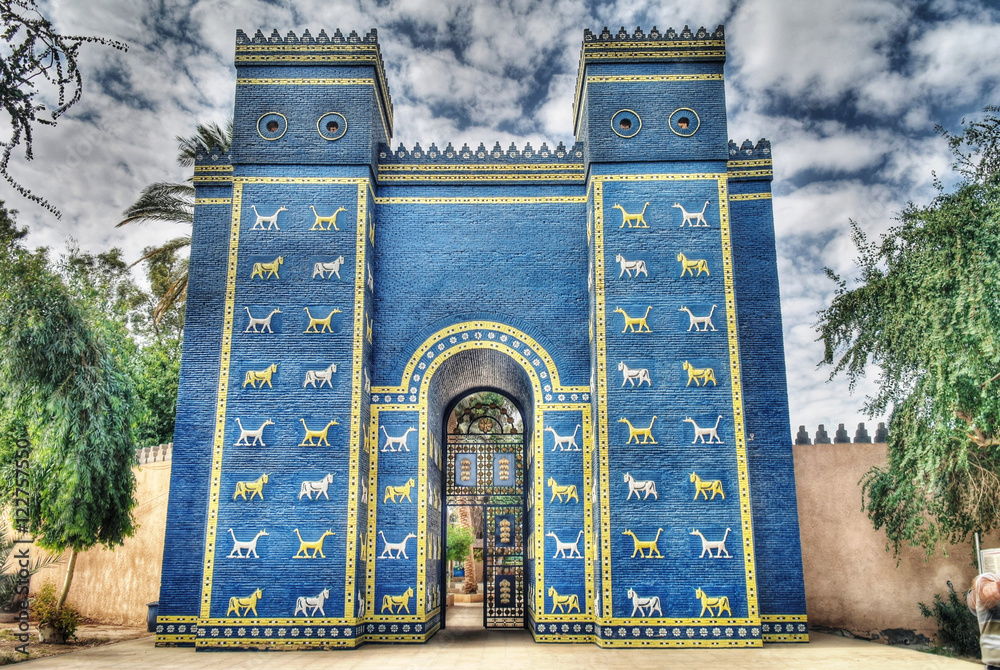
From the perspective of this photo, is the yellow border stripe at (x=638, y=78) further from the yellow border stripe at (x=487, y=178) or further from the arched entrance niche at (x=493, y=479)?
the arched entrance niche at (x=493, y=479)

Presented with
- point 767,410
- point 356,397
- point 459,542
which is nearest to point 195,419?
point 356,397

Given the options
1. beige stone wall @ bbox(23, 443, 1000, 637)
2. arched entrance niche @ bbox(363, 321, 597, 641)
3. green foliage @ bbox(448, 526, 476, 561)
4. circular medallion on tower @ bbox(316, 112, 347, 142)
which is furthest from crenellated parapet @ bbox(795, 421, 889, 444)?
green foliage @ bbox(448, 526, 476, 561)

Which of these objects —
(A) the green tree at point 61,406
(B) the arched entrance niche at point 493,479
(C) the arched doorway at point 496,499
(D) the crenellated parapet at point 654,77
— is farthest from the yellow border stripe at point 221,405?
(D) the crenellated parapet at point 654,77

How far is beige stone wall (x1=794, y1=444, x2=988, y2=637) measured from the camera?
13461mm

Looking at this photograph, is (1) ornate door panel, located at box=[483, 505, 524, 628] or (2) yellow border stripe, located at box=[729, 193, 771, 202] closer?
(2) yellow border stripe, located at box=[729, 193, 771, 202]

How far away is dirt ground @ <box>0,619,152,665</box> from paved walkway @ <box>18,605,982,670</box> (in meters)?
0.38

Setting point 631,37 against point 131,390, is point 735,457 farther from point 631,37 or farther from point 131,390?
point 131,390

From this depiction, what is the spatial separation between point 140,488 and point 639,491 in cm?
1056

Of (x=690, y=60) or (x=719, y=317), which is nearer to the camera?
(x=719, y=317)

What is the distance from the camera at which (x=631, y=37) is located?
13617 millimetres

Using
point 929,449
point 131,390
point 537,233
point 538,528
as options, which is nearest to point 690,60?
point 537,233

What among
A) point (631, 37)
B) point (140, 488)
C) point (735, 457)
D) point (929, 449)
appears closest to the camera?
point (929, 449)

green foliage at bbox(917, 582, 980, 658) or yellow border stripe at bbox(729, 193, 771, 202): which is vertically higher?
yellow border stripe at bbox(729, 193, 771, 202)

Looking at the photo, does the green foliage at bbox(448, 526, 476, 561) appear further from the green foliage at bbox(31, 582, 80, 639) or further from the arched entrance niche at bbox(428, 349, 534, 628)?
the green foliage at bbox(31, 582, 80, 639)
